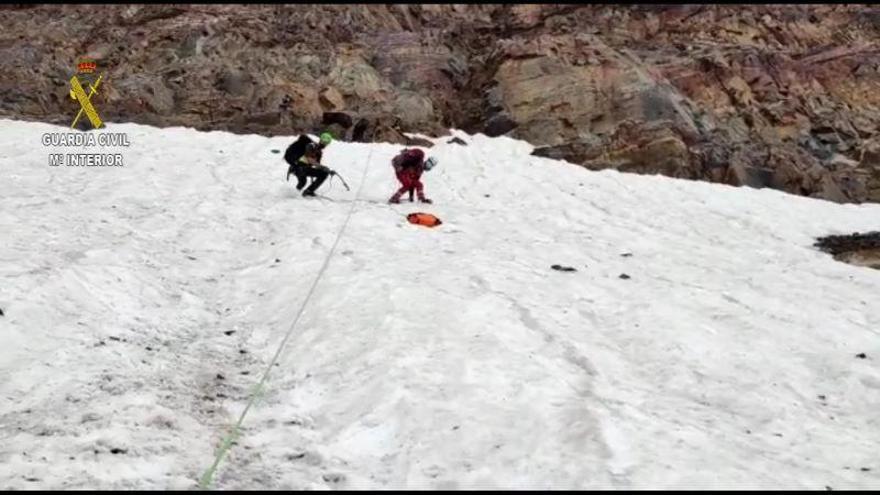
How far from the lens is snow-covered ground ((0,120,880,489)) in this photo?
4641 mm

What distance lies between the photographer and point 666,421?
5340 mm

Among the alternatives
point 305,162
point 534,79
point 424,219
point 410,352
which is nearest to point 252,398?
point 410,352

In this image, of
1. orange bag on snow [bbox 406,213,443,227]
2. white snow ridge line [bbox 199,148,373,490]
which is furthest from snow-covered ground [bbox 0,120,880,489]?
orange bag on snow [bbox 406,213,443,227]

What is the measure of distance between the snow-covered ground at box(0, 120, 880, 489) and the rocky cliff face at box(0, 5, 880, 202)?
962 cm

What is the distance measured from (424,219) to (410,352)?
234 inches

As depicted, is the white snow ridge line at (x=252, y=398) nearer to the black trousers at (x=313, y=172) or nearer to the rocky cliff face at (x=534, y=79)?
the black trousers at (x=313, y=172)

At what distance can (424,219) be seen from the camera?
12.1 meters

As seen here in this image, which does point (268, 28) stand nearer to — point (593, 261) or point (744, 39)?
point (744, 39)

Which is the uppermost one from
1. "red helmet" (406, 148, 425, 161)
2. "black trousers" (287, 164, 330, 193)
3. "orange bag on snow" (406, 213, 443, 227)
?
"red helmet" (406, 148, 425, 161)

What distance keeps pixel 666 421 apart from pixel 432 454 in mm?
1887

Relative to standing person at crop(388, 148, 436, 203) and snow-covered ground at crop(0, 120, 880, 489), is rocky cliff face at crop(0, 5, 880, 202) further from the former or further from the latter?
snow-covered ground at crop(0, 120, 880, 489)

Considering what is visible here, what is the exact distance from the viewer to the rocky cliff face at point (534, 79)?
2217 centimetres

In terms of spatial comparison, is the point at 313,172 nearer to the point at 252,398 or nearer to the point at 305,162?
→ the point at 305,162

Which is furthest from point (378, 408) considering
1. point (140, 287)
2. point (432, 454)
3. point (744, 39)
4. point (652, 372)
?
point (744, 39)
